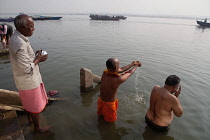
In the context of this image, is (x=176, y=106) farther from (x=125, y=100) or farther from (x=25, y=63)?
(x=25, y=63)

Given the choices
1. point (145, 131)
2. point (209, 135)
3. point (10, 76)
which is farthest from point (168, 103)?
point (10, 76)

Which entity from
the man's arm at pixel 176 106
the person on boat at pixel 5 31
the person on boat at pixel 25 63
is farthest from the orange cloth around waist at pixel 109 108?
the person on boat at pixel 5 31

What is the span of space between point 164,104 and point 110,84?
1.17 m

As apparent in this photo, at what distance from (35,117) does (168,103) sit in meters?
2.67

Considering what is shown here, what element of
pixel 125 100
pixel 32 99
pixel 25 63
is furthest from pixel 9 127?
pixel 125 100

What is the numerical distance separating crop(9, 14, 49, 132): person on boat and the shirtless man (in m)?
2.34

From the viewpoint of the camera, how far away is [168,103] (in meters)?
2.89

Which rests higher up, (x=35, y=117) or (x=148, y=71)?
(x=35, y=117)

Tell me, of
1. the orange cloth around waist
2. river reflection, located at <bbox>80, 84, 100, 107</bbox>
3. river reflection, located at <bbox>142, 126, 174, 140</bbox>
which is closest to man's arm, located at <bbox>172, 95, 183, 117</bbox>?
river reflection, located at <bbox>142, 126, 174, 140</bbox>

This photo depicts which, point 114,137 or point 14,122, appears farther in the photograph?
point 114,137

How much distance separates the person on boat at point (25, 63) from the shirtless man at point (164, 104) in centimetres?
234

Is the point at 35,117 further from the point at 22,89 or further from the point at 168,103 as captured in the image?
the point at 168,103

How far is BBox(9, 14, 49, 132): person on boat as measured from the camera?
7.12ft

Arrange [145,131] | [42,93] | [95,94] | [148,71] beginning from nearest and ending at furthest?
[42,93] < [145,131] < [95,94] < [148,71]
